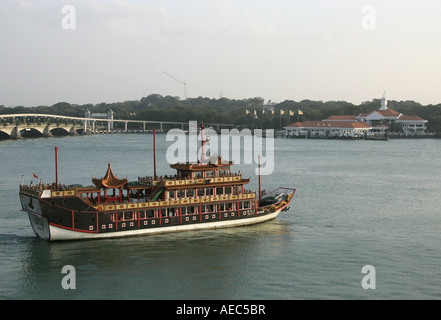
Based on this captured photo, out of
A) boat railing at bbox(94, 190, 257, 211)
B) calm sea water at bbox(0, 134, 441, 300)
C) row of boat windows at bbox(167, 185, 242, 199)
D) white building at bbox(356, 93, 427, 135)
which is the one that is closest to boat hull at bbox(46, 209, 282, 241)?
calm sea water at bbox(0, 134, 441, 300)

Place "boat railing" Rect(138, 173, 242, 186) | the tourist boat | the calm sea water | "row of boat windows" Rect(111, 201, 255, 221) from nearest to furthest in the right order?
the calm sea water → the tourist boat → "row of boat windows" Rect(111, 201, 255, 221) → "boat railing" Rect(138, 173, 242, 186)

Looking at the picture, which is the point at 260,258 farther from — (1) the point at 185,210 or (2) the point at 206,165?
(2) the point at 206,165

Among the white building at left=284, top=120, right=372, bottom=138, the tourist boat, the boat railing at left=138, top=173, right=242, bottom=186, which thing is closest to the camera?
the tourist boat

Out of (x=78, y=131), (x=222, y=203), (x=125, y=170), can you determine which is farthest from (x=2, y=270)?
(x=78, y=131)

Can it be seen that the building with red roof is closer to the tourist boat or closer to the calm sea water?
the calm sea water

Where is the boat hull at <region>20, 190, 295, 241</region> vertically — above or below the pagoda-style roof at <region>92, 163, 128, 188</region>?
below

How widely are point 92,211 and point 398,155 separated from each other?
248 ft

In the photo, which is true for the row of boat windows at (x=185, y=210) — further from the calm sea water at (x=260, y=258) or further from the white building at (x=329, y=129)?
the white building at (x=329, y=129)

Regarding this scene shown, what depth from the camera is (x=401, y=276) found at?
26406 millimetres

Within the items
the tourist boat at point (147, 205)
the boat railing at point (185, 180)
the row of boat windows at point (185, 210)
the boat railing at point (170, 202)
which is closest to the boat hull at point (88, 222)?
the tourist boat at point (147, 205)

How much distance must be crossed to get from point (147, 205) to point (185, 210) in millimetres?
2406

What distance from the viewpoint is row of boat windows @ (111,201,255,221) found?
3219 centimetres

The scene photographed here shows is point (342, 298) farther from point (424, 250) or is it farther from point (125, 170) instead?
point (125, 170)

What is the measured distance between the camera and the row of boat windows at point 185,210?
32.2 metres
